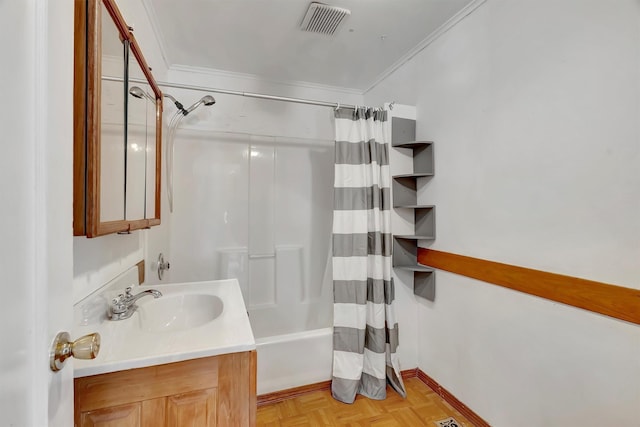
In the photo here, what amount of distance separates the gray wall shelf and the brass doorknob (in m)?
1.82

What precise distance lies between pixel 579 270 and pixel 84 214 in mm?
1839

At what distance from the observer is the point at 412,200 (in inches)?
84.7

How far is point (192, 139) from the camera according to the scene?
8.04ft

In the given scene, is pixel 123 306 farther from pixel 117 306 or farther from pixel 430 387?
pixel 430 387

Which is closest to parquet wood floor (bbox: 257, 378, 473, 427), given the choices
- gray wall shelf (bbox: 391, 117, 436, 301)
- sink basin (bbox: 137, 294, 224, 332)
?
gray wall shelf (bbox: 391, 117, 436, 301)

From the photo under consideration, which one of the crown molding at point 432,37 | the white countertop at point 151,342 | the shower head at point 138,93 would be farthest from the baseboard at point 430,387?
the crown molding at point 432,37

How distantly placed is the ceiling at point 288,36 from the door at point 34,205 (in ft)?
4.90

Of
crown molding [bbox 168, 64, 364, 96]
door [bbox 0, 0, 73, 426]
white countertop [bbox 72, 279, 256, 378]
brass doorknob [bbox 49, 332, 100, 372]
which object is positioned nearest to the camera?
door [bbox 0, 0, 73, 426]

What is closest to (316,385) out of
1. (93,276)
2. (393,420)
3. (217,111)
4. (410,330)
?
(393,420)

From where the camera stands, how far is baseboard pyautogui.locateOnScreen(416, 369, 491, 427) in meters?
1.64

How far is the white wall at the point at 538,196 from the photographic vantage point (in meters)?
1.07

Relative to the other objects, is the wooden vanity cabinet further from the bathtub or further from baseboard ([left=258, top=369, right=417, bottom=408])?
baseboard ([left=258, top=369, right=417, bottom=408])

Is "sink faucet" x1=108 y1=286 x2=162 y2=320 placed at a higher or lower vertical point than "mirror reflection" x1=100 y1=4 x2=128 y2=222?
lower

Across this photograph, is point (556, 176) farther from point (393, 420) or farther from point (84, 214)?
point (84, 214)
